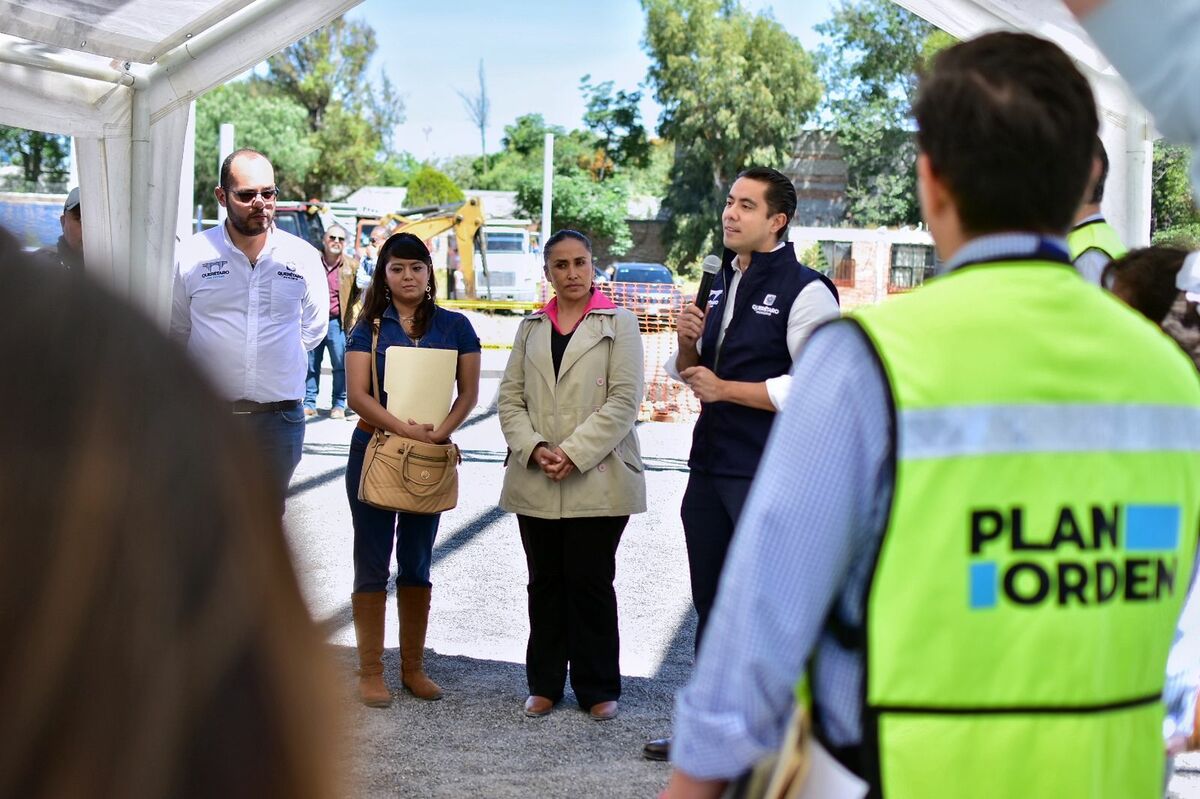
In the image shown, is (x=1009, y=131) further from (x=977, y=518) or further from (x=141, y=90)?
(x=141, y=90)

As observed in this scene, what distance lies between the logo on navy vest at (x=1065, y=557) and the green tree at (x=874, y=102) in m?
55.3

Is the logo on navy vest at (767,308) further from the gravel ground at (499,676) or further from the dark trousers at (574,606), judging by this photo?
the gravel ground at (499,676)

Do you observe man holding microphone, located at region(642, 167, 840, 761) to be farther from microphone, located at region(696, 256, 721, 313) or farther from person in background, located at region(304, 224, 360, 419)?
person in background, located at region(304, 224, 360, 419)

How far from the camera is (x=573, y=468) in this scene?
5039 millimetres

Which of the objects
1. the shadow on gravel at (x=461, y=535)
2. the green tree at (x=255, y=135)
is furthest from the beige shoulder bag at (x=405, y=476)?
the green tree at (x=255, y=135)

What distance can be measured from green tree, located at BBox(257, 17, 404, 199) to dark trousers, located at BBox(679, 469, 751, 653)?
57.8 m

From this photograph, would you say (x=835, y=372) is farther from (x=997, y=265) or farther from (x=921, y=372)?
(x=997, y=265)

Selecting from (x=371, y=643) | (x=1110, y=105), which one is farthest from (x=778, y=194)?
(x=371, y=643)

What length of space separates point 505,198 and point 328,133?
379 inches

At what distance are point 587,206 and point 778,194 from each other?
50379 millimetres

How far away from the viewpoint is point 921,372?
156 centimetres

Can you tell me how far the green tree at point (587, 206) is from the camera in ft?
178

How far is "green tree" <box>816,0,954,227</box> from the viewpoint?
55.4m

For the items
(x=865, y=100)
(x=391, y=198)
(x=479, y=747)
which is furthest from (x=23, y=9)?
(x=865, y=100)
